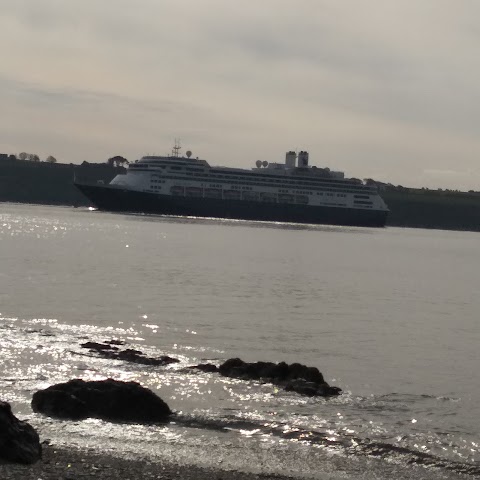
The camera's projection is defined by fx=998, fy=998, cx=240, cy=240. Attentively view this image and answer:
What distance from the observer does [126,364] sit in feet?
64.4

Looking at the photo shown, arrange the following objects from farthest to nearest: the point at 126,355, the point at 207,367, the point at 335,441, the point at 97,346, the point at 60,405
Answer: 1. the point at 97,346
2. the point at 126,355
3. the point at 207,367
4. the point at 60,405
5. the point at 335,441

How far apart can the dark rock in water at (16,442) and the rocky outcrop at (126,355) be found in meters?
8.02

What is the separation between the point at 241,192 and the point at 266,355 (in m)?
128

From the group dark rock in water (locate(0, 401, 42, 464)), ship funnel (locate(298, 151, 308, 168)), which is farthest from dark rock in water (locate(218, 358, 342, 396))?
ship funnel (locate(298, 151, 308, 168))

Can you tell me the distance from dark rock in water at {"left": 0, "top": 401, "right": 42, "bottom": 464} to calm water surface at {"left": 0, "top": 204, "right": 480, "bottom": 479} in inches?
50.5

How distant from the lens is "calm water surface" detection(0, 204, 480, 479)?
13.8m

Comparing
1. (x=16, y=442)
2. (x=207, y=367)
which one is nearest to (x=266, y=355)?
(x=207, y=367)

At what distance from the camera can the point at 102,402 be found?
14734 mm

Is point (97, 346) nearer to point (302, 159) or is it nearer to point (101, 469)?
point (101, 469)

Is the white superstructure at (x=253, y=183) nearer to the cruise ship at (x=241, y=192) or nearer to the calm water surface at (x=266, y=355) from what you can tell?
the cruise ship at (x=241, y=192)

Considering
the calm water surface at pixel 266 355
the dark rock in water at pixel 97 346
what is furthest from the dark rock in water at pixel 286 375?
the dark rock in water at pixel 97 346

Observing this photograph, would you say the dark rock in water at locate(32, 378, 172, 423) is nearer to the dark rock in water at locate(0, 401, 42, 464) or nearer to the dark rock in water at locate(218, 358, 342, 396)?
Result: the dark rock in water at locate(0, 401, 42, 464)

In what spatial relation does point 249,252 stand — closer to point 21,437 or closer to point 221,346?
point 221,346

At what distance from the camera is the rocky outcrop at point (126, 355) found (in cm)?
2009
